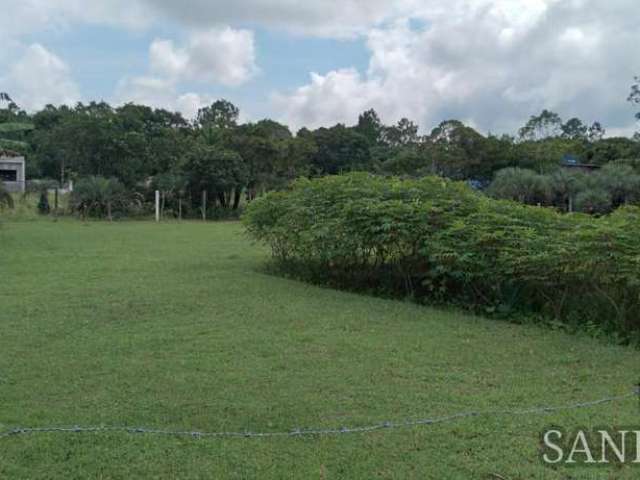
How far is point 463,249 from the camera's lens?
7.10 m

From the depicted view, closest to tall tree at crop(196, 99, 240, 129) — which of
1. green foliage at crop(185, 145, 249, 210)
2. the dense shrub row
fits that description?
green foliage at crop(185, 145, 249, 210)

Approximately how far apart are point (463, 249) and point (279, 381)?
338 centimetres

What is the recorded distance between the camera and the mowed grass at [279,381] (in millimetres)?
3168

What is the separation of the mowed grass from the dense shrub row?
553 millimetres

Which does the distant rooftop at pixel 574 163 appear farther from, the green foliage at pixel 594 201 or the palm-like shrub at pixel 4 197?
the palm-like shrub at pixel 4 197

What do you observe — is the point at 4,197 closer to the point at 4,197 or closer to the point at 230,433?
the point at 4,197

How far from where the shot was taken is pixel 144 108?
153 feet

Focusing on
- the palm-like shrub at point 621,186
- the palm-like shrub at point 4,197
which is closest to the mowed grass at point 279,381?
the palm-like shrub at point 4,197

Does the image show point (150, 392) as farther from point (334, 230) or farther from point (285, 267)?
point (285, 267)

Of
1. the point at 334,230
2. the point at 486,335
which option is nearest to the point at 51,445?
the point at 486,335

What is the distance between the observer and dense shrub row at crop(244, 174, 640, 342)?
620cm

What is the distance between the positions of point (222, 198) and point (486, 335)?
2461 cm

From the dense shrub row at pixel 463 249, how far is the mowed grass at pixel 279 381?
553mm

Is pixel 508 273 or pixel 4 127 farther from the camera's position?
pixel 4 127
